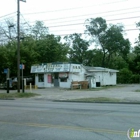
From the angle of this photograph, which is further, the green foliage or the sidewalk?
the green foliage

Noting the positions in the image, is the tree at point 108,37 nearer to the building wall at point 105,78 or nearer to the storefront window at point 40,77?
the building wall at point 105,78

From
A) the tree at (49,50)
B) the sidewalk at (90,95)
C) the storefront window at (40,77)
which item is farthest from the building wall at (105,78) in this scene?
the sidewalk at (90,95)

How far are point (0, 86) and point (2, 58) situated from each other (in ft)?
14.0

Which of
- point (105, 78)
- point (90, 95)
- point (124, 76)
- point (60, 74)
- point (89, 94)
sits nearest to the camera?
point (90, 95)

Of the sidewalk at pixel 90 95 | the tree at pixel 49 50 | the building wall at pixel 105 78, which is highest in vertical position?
the tree at pixel 49 50

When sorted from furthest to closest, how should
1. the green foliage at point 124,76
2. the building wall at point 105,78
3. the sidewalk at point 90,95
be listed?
the green foliage at point 124,76 < the building wall at point 105,78 < the sidewalk at point 90,95

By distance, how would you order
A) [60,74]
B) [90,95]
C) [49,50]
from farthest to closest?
[49,50]
[60,74]
[90,95]

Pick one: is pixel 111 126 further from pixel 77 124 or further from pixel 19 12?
pixel 19 12

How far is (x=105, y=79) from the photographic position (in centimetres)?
4547

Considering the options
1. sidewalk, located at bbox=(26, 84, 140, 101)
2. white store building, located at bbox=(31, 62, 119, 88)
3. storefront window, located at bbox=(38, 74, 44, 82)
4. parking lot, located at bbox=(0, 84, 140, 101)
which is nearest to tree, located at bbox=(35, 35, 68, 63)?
storefront window, located at bbox=(38, 74, 44, 82)

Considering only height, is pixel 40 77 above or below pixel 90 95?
above

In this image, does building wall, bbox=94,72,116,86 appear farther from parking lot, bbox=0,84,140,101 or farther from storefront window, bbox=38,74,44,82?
parking lot, bbox=0,84,140,101

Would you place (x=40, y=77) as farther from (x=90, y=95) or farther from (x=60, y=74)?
(x=90, y=95)

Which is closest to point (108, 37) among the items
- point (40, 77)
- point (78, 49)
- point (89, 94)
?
point (78, 49)
